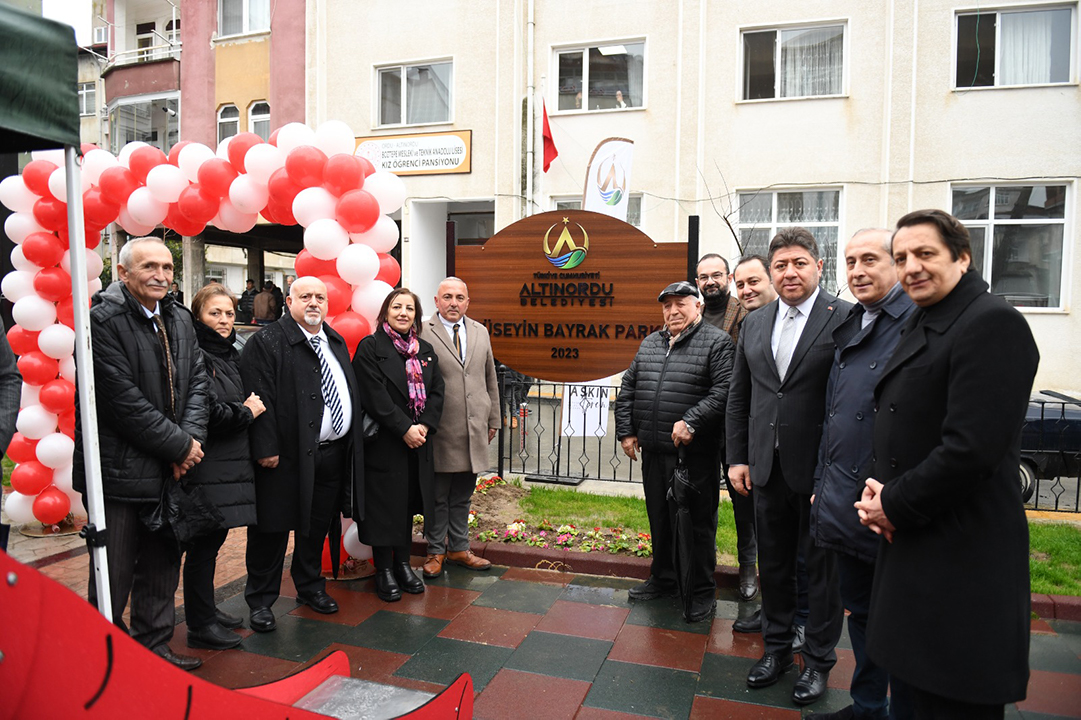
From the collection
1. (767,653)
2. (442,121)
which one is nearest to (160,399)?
(767,653)

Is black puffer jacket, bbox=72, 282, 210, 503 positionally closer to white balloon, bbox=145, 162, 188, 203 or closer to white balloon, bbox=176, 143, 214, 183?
white balloon, bbox=145, 162, 188, 203

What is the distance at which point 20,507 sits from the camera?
5051 millimetres

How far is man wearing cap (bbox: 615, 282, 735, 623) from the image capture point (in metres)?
4.14

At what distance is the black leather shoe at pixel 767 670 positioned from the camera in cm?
339

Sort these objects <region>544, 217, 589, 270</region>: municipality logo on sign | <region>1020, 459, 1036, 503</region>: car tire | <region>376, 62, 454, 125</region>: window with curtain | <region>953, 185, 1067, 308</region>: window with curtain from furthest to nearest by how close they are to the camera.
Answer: <region>376, 62, 454, 125</region>: window with curtain → <region>953, 185, 1067, 308</region>: window with curtain → <region>1020, 459, 1036, 503</region>: car tire → <region>544, 217, 589, 270</region>: municipality logo on sign

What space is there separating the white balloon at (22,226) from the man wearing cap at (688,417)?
13.1ft

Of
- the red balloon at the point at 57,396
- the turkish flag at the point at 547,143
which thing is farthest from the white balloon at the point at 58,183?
the turkish flag at the point at 547,143

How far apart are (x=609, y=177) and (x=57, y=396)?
7.29 metres

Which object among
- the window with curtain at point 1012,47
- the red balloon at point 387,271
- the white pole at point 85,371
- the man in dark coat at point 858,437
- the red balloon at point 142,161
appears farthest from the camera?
the window with curtain at point 1012,47

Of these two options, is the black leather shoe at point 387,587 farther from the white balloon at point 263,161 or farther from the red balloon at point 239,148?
the red balloon at point 239,148

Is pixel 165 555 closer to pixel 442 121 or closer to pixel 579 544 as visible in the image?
pixel 579 544

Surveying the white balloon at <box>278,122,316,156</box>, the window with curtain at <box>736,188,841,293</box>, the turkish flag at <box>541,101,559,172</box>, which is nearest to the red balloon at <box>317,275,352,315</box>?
the white balloon at <box>278,122,316,156</box>

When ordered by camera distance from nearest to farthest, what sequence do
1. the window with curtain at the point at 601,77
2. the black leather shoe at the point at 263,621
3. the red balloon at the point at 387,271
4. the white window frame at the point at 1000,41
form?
the black leather shoe at the point at 263,621, the red balloon at the point at 387,271, the white window frame at the point at 1000,41, the window with curtain at the point at 601,77

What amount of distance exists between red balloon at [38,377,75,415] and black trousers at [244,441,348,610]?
1.83 meters
